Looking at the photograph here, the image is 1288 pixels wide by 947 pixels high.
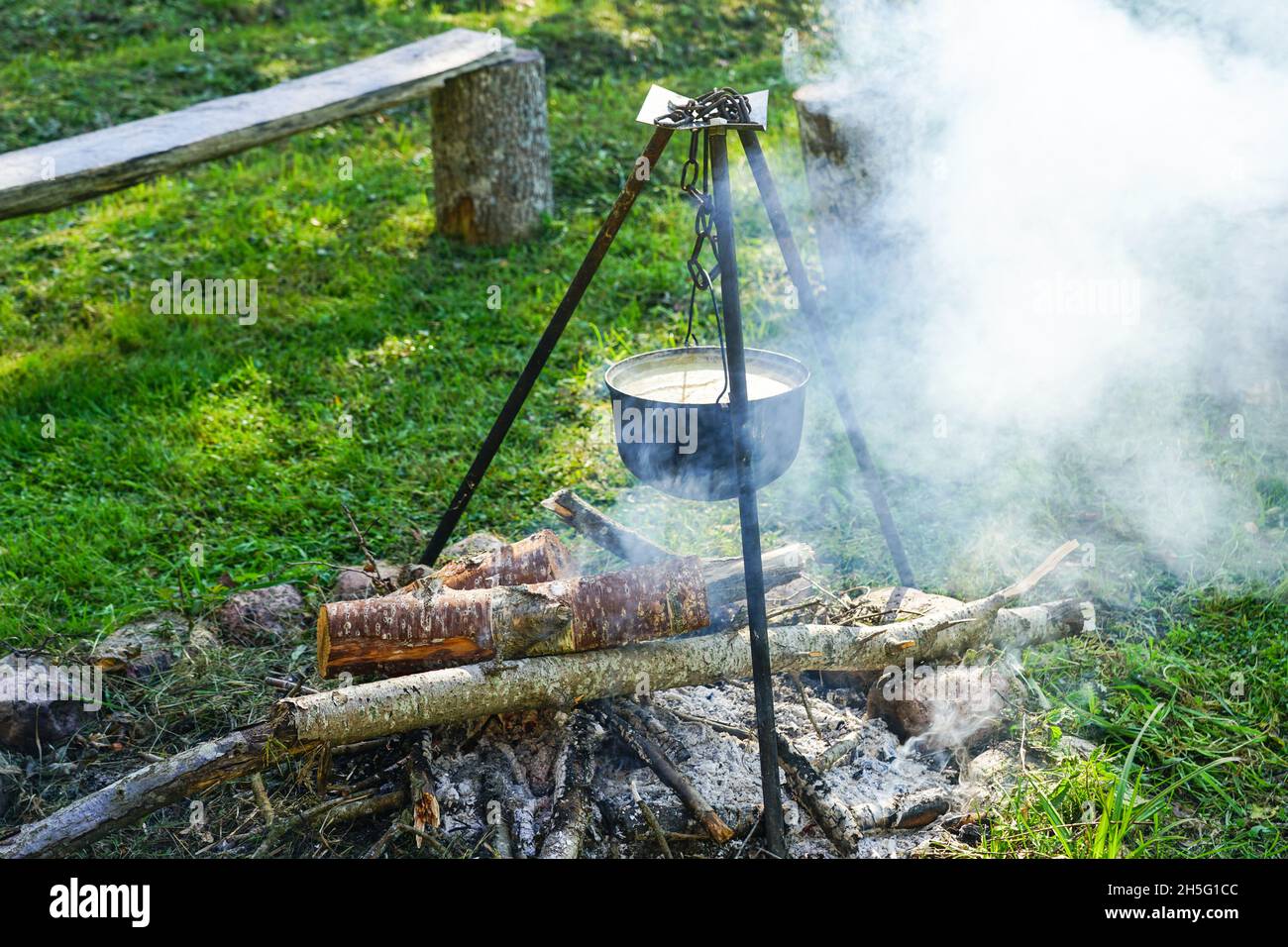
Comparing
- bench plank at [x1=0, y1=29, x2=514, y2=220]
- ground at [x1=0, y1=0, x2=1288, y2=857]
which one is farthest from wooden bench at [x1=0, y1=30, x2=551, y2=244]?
ground at [x1=0, y1=0, x2=1288, y2=857]

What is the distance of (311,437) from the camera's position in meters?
5.16

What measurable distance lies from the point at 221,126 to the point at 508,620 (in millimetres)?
4125

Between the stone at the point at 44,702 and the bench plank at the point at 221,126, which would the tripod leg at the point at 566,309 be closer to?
the stone at the point at 44,702

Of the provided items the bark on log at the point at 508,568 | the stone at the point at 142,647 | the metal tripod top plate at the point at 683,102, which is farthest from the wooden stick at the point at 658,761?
the metal tripod top plate at the point at 683,102

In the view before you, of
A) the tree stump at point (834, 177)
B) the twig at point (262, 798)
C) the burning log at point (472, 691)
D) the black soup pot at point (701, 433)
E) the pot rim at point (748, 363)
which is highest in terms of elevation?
the tree stump at point (834, 177)

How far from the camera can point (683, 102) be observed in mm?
3131

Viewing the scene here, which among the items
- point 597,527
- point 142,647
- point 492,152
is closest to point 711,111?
point 597,527

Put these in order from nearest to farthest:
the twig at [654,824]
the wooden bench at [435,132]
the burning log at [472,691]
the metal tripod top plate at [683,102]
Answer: the burning log at [472,691]
the twig at [654,824]
the metal tripod top plate at [683,102]
the wooden bench at [435,132]

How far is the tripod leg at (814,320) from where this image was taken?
3150mm

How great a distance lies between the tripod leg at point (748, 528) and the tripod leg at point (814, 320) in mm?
236

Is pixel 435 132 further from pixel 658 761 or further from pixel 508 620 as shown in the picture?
pixel 658 761

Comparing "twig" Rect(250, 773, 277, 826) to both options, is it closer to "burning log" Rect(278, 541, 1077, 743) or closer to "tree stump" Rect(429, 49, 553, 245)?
"burning log" Rect(278, 541, 1077, 743)

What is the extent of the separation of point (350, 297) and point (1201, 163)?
4.69 meters
